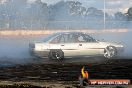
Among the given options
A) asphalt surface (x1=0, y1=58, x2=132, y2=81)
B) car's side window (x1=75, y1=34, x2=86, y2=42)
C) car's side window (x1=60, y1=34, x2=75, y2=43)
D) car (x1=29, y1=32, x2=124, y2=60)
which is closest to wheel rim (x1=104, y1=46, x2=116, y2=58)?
car (x1=29, y1=32, x2=124, y2=60)

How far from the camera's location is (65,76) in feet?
44.3

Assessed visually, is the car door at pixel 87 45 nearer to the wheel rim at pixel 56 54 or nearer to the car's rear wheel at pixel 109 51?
the car's rear wheel at pixel 109 51

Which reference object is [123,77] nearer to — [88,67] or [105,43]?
[88,67]

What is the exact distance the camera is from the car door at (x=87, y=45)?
1867 centimetres

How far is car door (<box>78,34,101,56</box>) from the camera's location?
1867 centimetres

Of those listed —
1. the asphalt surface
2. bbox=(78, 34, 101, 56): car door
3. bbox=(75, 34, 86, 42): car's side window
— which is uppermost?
bbox=(75, 34, 86, 42): car's side window

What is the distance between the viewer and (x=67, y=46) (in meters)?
18.5

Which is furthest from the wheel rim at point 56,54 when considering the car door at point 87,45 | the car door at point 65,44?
the car door at point 87,45

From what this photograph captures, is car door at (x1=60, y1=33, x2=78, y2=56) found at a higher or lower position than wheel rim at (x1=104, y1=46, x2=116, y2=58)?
higher

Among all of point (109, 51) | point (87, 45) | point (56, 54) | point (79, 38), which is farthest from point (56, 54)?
point (109, 51)

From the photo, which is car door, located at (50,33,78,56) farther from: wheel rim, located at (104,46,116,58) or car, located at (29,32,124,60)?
wheel rim, located at (104,46,116,58)

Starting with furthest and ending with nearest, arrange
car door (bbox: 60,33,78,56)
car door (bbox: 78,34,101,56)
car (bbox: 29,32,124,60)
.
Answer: car door (bbox: 78,34,101,56)
car door (bbox: 60,33,78,56)
car (bbox: 29,32,124,60)

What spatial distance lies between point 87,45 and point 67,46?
0.99 meters

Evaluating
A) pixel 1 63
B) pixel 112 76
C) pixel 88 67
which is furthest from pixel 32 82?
pixel 1 63
